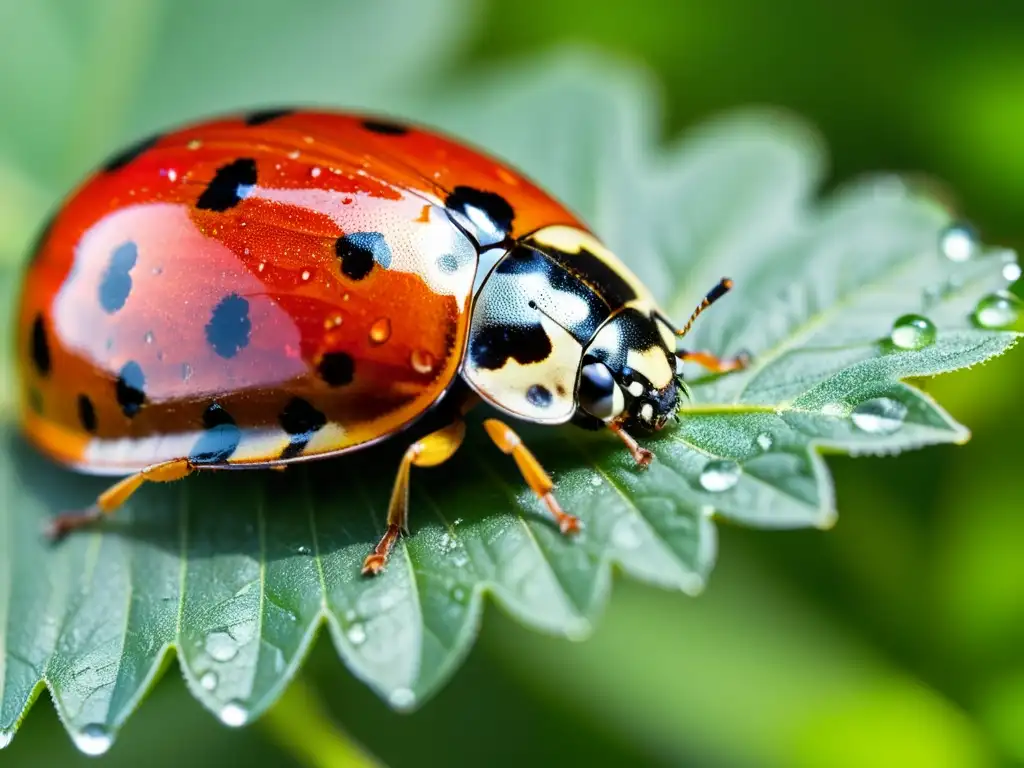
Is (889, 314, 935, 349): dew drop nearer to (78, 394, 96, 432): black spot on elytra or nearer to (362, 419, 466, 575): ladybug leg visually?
(362, 419, 466, 575): ladybug leg

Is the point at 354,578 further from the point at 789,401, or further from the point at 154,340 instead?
the point at 789,401

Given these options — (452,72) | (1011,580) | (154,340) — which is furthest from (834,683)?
(452,72)

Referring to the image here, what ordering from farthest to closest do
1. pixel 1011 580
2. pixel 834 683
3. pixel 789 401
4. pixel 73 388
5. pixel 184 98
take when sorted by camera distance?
pixel 184 98 → pixel 834 683 → pixel 1011 580 → pixel 73 388 → pixel 789 401

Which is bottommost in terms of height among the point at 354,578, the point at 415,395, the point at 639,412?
the point at 354,578

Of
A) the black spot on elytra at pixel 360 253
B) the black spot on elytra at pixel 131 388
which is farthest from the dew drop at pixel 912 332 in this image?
the black spot on elytra at pixel 131 388

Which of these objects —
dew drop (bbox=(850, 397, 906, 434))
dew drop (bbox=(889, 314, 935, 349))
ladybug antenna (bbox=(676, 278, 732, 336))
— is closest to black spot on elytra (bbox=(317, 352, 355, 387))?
ladybug antenna (bbox=(676, 278, 732, 336))
